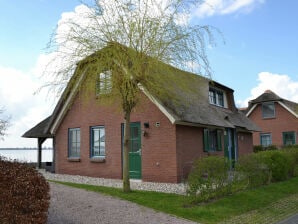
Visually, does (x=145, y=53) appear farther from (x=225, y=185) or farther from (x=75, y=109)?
(x=75, y=109)

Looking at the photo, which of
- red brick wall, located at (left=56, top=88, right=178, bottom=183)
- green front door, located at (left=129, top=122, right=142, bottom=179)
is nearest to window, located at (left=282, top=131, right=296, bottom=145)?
green front door, located at (left=129, top=122, right=142, bottom=179)

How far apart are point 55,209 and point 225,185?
17.9 feet

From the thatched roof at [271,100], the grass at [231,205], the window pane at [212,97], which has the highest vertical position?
the thatched roof at [271,100]

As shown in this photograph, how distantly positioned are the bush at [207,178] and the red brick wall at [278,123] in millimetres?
23314

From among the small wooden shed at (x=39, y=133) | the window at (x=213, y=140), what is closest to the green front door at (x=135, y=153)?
the window at (x=213, y=140)

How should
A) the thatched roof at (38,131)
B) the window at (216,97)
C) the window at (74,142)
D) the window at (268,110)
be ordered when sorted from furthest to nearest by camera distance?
the window at (268,110), the thatched roof at (38,131), the window at (216,97), the window at (74,142)

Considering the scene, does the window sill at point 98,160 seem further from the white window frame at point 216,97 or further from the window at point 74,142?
the white window frame at point 216,97

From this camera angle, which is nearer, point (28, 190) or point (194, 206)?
point (28, 190)

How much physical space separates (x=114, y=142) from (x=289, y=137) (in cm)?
2154

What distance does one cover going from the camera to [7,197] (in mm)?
5703

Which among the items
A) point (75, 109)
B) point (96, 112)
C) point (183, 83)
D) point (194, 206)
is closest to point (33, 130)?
point (75, 109)

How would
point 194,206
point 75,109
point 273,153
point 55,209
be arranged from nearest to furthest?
point 55,209, point 194,206, point 273,153, point 75,109

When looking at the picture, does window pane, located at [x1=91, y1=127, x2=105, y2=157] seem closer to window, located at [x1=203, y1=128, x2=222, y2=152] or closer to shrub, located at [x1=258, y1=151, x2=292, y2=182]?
window, located at [x1=203, y1=128, x2=222, y2=152]

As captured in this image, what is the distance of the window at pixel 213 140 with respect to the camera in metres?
17.2
